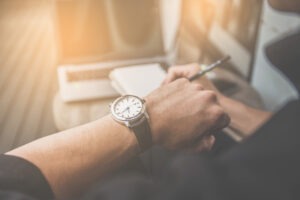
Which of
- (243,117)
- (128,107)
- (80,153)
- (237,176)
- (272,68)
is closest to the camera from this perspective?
(237,176)

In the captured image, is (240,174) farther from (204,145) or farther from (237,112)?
(237,112)

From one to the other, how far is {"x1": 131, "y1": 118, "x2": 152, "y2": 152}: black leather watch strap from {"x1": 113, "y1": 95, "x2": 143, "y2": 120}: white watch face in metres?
0.03

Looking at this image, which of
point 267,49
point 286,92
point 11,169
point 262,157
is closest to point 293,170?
point 262,157

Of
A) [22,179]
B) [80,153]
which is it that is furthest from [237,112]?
[22,179]

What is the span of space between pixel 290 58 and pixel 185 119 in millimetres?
278

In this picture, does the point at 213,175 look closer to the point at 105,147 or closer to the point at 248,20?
the point at 105,147

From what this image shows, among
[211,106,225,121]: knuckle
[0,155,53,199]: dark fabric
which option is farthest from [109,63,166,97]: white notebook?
[0,155,53,199]: dark fabric

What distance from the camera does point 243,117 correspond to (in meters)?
1.00

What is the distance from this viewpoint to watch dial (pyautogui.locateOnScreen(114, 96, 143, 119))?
80cm

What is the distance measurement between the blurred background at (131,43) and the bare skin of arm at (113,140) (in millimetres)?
337

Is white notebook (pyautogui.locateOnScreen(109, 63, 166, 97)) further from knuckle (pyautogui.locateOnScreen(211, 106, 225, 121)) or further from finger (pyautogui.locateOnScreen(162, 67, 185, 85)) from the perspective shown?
knuckle (pyautogui.locateOnScreen(211, 106, 225, 121))

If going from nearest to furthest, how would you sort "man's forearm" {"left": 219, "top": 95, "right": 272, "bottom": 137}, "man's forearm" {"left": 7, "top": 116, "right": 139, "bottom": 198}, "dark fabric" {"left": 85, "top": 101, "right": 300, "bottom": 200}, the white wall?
1. "dark fabric" {"left": 85, "top": 101, "right": 300, "bottom": 200}
2. "man's forearm" {"left": 7, "top": 116, "right": 139, "bottom": 198}
3. "man's forearm" {"left": 219, "top": 95, "right": 272, "bottom": 137}
4. the white wall

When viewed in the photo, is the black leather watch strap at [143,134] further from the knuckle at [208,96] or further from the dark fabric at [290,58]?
the dark fabric at [290,58]

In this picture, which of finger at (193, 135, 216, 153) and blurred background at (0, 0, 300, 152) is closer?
finger at (193, 135, 216, 153)
